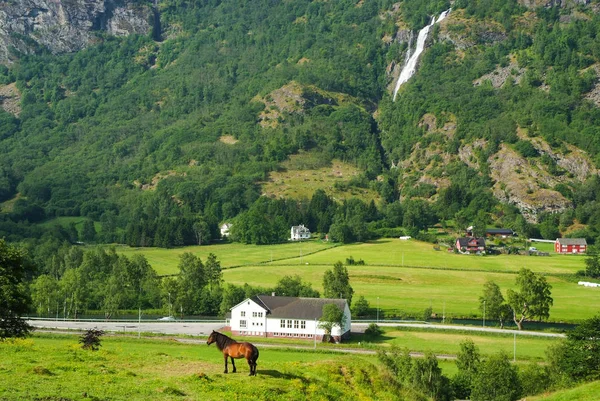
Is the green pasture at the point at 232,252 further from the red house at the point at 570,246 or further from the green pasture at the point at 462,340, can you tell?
the green pasture at the point at 462,340

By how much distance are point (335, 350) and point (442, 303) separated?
128ft

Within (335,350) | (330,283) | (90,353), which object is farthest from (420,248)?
(90,353)

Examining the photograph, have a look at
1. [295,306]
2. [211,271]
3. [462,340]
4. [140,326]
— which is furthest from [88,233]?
[462,340]

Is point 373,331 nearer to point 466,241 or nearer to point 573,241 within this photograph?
point 466,241

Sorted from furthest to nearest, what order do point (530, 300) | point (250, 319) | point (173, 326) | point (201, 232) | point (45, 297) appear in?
point (201, 232), point (45, 297), point (173, 326), point (530, 300), point (250, 319)

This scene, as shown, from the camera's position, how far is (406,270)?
13762 centimetres

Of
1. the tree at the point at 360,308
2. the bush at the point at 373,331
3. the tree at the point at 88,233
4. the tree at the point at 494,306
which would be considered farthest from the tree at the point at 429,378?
the tree at the point at 88,233

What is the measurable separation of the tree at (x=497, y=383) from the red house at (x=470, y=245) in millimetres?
108997

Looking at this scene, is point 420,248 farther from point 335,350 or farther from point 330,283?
point 335,350

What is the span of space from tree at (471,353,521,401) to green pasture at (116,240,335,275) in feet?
310

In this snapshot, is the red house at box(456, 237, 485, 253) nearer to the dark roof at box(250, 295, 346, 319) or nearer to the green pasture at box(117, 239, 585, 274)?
the green pasture at box(117, 239, 585, 274)

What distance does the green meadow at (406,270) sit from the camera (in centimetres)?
11100

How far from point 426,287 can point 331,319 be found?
146 feet

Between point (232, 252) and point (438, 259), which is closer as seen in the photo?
point (438, 259)
